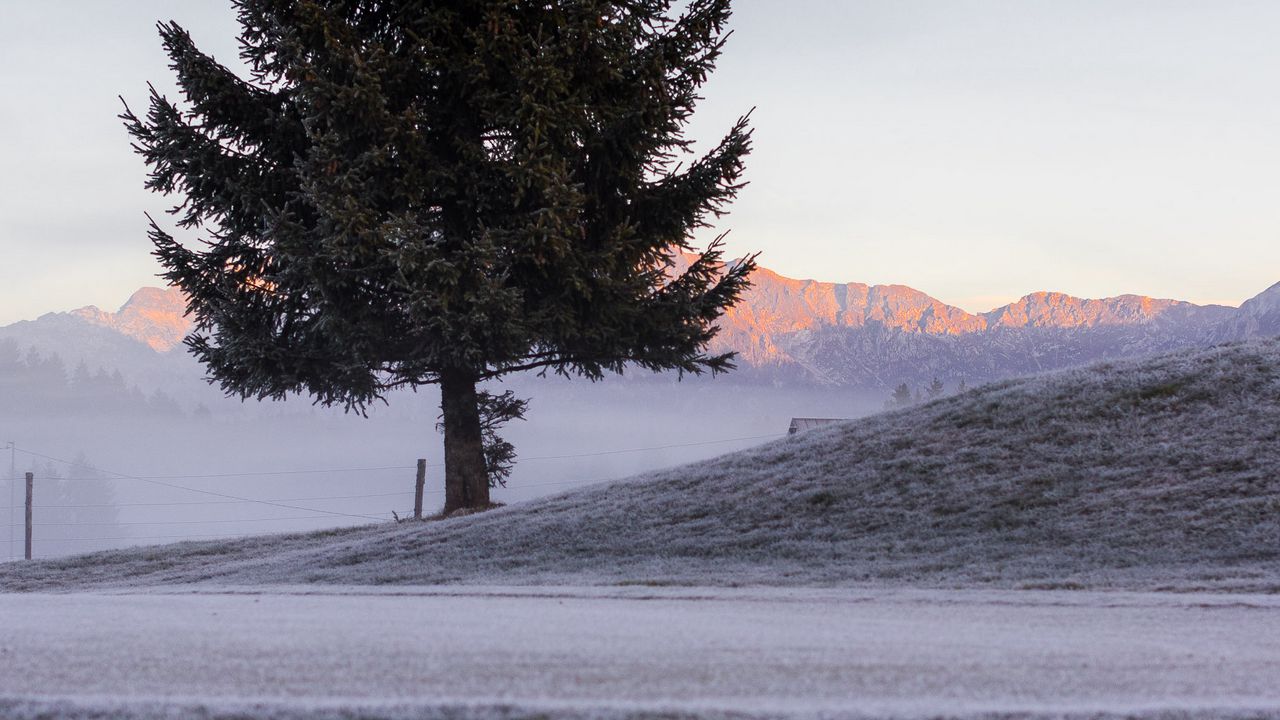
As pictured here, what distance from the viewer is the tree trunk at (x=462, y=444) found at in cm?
1870

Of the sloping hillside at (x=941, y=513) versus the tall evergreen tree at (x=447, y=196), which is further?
the tall evergreen tree at (x=447, y=196)

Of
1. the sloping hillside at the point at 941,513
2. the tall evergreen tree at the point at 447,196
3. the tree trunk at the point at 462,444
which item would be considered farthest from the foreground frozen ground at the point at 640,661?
the tree trunk at the point at 462,444

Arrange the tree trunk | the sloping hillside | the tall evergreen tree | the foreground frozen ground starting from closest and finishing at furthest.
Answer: the foreground frozen ground
the sloping hillside
the tall evergreen tree
the tree trunk

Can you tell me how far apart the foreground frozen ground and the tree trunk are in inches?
481

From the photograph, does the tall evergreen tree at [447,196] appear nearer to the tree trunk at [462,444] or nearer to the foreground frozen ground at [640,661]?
the tree trunk at [462,444]

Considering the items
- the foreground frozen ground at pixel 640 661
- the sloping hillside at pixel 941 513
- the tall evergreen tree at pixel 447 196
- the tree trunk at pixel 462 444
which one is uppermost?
the tall evergreen tree at pixel 447 196

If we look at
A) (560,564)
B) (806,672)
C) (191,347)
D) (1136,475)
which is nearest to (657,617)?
(806,672)

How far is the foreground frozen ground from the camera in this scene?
10.1ft

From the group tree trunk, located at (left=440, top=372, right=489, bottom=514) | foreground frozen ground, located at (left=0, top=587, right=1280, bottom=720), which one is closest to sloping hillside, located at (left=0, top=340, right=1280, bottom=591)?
tree trunk, located at (left=440, top=372, right=489, bottom=514)

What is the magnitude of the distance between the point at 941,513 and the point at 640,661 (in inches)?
354

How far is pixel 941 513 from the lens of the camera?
12125 millimetres

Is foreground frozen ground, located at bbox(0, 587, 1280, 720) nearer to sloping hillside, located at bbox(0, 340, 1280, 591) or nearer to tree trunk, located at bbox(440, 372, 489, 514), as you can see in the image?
sloping hillside, located at bbox(0, 340, 1280, 591)

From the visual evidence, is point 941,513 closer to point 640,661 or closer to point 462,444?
point 640,661

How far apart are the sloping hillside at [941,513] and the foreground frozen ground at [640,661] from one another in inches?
132
